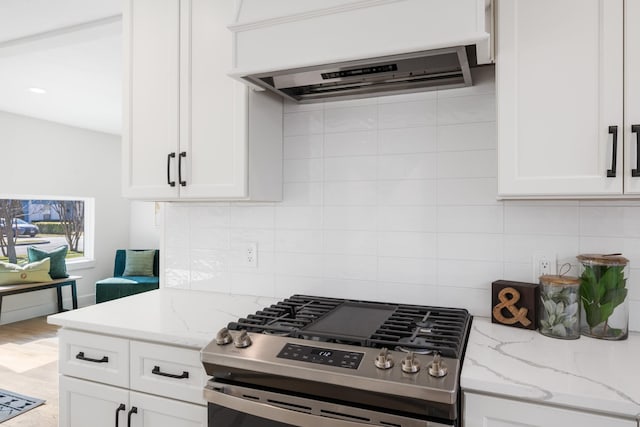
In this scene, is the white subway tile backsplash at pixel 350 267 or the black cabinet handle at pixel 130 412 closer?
the black cabinet handle at pixel 130 412

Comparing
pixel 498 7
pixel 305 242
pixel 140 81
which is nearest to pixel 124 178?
pixel 140 81

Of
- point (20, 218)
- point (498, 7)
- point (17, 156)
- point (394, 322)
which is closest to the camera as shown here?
point (498, 7)

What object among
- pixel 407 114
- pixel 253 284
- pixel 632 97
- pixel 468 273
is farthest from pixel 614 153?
pixel 253 284

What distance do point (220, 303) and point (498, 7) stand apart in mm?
1614

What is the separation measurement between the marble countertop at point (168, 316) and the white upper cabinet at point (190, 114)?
488 millimetres

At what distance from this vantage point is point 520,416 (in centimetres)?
111

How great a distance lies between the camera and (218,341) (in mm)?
1384

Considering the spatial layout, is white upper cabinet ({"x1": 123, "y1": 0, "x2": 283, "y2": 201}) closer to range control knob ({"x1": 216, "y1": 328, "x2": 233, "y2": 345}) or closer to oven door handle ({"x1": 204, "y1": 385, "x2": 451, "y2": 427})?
range control knob ({"x1": 216, "y1": 328, "x2": 233, "y2": 345})

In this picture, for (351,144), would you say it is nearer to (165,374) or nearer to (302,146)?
(302,146)

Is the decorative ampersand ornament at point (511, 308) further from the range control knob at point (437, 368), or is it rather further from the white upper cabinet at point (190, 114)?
the white upper cabinet at point (190, 114)

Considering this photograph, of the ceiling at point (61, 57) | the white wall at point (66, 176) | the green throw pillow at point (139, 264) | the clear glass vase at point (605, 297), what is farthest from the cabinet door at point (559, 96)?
the white wall at point (66, 176)

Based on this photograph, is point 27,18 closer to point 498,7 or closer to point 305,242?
point 305,242

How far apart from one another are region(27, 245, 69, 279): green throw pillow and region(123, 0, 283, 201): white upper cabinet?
13.9ft

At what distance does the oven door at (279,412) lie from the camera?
1145mm
